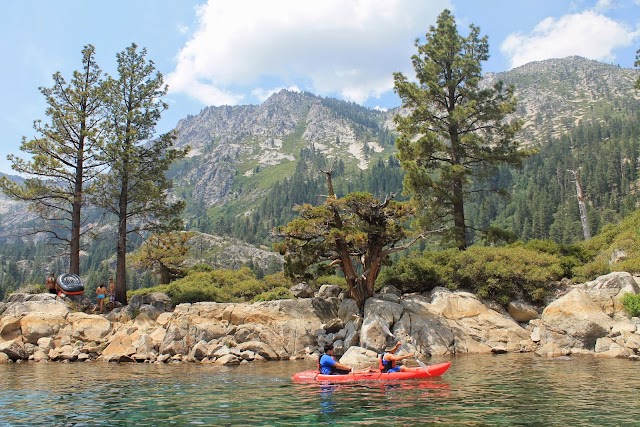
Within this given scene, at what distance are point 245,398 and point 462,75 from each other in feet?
94.6

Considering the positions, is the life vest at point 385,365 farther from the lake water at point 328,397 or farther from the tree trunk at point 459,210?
the tree trunk at point 459,210

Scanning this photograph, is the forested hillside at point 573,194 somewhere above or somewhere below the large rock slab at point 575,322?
above

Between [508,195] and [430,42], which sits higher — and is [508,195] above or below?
below

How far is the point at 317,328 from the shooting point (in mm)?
26172

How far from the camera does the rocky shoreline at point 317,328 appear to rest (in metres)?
22.4

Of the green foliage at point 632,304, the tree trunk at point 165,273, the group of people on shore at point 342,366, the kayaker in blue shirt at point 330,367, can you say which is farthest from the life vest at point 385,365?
the tree trunk at point 165,273

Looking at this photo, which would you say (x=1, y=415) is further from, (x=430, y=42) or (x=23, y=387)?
(x=430, y=42)

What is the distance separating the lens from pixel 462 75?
34.8m

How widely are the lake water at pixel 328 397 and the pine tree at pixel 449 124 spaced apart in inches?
588

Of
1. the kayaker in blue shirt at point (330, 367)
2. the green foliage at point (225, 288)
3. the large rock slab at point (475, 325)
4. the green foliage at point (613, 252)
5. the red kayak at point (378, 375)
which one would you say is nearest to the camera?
Answer: the red kayak at point (378, 375)

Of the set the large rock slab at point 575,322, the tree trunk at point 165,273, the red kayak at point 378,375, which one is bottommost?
the red kayak at point 378,375

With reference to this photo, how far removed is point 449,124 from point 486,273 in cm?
1235

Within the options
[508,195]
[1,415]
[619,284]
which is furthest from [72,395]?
[508,195]

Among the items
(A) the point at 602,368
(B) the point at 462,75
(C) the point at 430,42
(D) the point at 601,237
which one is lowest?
(A) the point at 602,368
